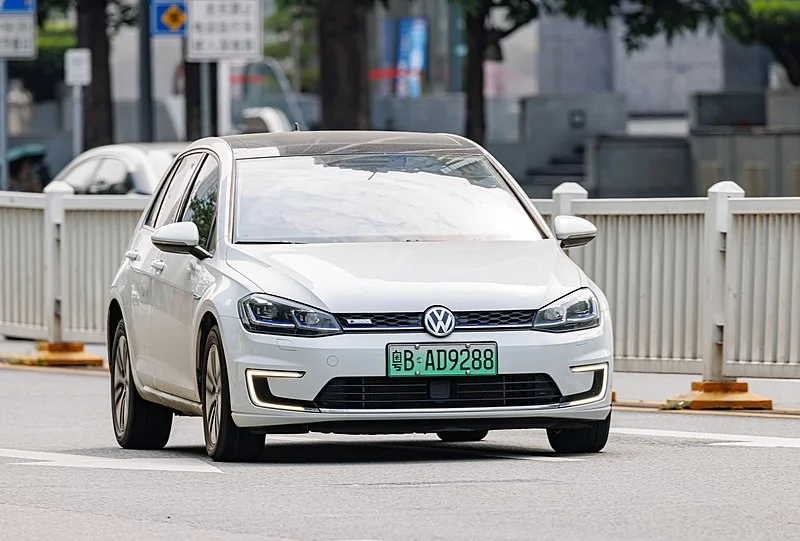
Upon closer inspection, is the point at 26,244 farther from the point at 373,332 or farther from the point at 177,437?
the point at 373,332

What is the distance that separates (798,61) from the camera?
35625 millimetres

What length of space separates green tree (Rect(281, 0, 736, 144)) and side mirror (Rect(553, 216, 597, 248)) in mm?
17988

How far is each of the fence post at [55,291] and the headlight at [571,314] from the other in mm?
7705

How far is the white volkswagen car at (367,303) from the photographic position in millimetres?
9664

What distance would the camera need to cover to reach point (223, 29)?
24.0 metres

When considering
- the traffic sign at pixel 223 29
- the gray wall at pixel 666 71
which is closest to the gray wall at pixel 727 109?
the gray wall at pixel 666 71

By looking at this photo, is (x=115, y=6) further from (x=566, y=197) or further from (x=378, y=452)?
(x=378, y=452)

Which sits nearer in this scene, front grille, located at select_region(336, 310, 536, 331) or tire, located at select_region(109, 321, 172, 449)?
front grille, located at select_region(336, 310, 536, 331)

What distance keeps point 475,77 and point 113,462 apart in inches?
882

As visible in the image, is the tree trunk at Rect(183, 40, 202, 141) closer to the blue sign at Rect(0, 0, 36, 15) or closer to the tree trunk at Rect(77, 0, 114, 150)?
the tree trunk at Rect(77, 0, 114, 150)

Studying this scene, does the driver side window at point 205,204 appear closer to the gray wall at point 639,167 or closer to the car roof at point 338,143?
the car roof at point 338,143

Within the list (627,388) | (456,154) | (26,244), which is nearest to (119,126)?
(26,244)

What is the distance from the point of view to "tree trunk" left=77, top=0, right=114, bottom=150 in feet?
119

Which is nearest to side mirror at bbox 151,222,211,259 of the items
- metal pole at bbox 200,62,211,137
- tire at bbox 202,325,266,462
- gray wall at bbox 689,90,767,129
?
tire at bbox 202,325,266,462
